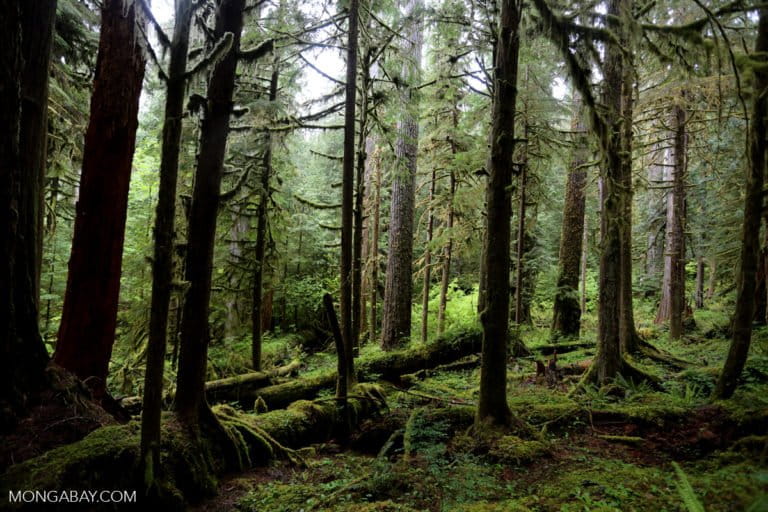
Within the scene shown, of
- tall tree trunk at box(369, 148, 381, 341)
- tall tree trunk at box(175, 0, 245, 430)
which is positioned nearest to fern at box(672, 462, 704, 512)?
tall tree trunk at box(175, 0, 245, 430)

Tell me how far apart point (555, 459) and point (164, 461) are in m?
4.40

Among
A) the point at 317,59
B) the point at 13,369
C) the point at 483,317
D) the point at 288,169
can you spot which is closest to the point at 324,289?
the point at 288,169

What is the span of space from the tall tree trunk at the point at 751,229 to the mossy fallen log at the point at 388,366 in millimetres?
5120

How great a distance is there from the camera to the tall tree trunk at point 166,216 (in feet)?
11.0

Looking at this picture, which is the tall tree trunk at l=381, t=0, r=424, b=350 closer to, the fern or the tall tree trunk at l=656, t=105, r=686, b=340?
the tall tree trunk at l=656, t=105, r=686, b=340

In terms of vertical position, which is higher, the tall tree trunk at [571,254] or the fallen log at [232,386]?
the tall tree trunk at [571,254]

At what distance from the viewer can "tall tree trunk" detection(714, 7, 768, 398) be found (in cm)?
533

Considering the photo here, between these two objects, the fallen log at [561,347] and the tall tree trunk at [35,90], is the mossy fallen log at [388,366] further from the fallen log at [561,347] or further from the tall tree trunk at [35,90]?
the tall tree trunk at [35,90]

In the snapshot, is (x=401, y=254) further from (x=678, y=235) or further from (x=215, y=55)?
(x=678, y=235)

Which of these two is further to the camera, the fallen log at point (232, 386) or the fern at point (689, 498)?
the fallen log at point (232, 386)

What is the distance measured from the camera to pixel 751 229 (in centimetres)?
544

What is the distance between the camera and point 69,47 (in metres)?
7.52

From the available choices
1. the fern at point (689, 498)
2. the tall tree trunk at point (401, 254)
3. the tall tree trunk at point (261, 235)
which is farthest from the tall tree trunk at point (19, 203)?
the tall tree trunk at point (401, 254)

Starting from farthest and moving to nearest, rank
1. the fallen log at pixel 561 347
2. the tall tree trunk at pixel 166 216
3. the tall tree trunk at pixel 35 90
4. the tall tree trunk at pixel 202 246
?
1. the fallen log at pixel 561 347
2. the tall tree trunk at pixel 202 246
3. the tall tree trunk at pixel 35 90
4. the tall tree trunk at pixel 166 216
